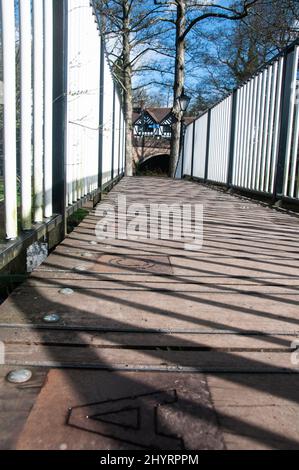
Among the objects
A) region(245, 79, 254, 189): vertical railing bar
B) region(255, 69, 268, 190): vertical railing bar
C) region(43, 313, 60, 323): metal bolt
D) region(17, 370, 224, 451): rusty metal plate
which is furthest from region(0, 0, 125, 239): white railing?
region(245, 79, 254, 189): vertical railing bar

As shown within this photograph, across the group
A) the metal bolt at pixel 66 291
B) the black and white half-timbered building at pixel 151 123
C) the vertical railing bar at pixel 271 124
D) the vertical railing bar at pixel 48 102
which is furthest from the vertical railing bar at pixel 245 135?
the black and white half-timbered building at pixel 151 123

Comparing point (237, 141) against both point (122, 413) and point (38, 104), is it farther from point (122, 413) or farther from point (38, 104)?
point (122, 413)

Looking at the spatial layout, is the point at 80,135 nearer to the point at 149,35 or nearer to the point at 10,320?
the point at 10,320

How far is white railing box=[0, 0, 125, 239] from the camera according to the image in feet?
5.24

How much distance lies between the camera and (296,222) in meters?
4.12

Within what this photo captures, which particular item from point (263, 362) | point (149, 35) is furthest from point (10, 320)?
point (149, 35)

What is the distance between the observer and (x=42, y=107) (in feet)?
7.06

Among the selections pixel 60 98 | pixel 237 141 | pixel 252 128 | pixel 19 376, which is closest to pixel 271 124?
pixel 252 128

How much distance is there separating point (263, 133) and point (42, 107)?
13.1 ft

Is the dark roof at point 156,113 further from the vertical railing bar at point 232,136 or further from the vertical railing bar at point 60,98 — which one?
the vertical railing bar at point 60,98

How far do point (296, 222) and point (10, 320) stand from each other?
3.31 metres

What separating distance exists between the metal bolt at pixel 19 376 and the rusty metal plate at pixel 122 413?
0.20 feet

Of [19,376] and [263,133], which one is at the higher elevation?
[263,133]

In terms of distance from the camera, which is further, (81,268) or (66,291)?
(81,268)
